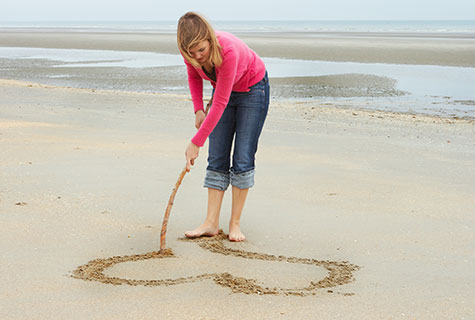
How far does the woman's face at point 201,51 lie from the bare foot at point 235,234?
3.51 feet

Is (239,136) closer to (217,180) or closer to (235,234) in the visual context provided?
(217,180)

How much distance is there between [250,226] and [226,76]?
111cm

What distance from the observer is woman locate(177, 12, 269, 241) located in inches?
120

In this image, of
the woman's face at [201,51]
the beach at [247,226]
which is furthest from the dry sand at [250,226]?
the woman's face at [201,51]

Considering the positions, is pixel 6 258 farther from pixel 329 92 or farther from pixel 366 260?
pixel 329 92

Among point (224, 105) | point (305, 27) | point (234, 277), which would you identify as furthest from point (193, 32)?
point (305, 27)

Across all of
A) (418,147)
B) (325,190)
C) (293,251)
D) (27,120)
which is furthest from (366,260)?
(27,120)

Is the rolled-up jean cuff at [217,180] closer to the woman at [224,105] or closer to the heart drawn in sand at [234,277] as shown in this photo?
the woman at [224,105]

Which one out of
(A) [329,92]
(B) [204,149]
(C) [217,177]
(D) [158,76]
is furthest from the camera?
(D) [158,76]

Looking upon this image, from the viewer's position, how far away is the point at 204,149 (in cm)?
620

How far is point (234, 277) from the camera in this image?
2.97 meters

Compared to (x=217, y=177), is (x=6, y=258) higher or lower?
lower

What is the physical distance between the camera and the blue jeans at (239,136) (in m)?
3.54

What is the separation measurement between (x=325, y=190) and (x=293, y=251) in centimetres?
133
